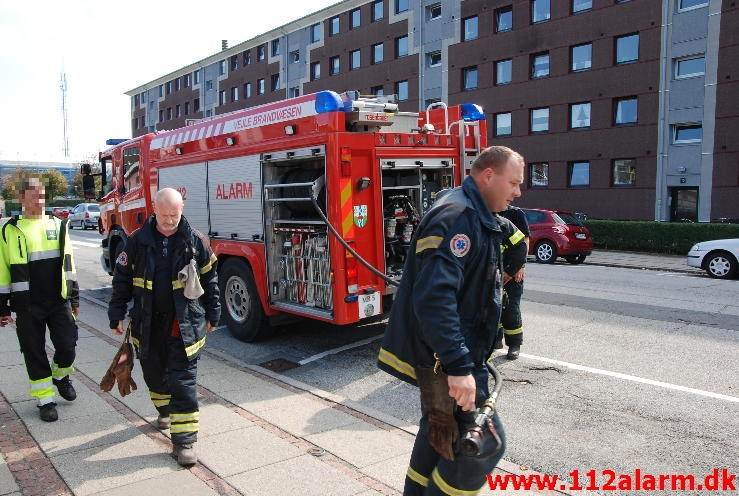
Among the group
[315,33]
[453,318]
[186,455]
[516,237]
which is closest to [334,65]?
[315,33]

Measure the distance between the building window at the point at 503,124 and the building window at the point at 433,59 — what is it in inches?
222

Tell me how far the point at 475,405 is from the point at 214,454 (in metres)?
2.23

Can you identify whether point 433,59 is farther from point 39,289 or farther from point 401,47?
point 39,289

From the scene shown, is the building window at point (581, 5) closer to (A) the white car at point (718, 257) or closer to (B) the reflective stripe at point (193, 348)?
(A) the white car at point (718, 257)

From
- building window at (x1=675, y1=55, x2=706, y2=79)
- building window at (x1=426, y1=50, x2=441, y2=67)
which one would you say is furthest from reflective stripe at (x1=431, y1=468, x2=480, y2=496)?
building window at (x1=426, y1=50, x2=441, y2=67)

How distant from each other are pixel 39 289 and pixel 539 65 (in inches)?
1159

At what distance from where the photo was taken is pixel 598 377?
597cm

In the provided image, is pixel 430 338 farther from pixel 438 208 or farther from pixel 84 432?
pixel 84 432

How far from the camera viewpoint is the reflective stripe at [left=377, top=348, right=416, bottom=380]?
109 inches

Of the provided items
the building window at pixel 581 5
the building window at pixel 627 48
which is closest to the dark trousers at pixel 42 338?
the building window at pixel 627 48

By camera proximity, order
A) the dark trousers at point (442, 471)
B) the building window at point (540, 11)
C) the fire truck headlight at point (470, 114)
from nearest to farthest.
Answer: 1. the dark trousers at point (442, 471)
2. the fire truck headlight at point (470, 114)
3. the building window at point (540, 11)

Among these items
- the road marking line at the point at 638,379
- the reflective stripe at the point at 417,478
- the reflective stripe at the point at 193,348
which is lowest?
the road marking line at the point at 638,379

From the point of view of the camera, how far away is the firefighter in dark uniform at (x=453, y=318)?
252 cm

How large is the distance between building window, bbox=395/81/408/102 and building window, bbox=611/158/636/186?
1411 cm
